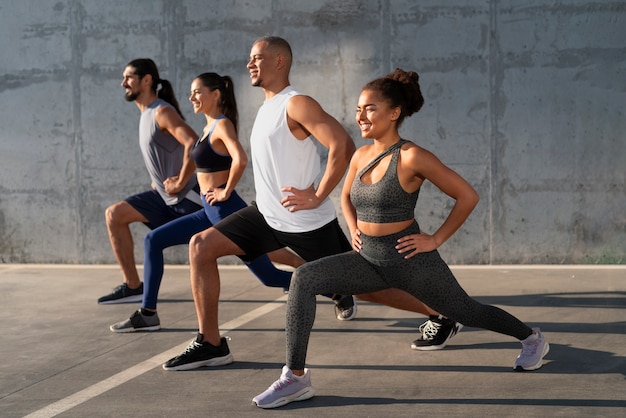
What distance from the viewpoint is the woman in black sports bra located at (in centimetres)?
666

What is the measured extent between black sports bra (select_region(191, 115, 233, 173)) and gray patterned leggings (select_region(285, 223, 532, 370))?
6.13 feet

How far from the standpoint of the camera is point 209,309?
5.80m

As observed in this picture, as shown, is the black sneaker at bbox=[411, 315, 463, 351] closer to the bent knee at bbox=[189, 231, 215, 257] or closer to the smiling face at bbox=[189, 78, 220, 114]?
the bent knee at bbox=[189, 231, 215, 257]

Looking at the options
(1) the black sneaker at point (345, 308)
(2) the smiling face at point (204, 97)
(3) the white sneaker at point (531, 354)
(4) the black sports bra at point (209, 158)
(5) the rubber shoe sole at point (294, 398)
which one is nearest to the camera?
(5) the rubber shoe sole at point (294, 398)

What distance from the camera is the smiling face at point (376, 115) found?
16.8 ft

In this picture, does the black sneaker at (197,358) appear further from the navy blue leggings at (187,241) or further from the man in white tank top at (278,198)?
the navy blue leggings at (187,241)

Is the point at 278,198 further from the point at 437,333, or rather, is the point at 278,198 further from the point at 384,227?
the point at 437,333

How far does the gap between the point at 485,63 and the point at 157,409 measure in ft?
19.6

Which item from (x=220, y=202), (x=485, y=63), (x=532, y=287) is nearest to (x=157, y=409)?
(x=220, y=202)

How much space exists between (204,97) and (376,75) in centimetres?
342

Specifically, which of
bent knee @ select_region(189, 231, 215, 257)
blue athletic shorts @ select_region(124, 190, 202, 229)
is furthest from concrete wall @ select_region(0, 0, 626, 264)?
bent knee @ select_region(189, 231, 215, 257)

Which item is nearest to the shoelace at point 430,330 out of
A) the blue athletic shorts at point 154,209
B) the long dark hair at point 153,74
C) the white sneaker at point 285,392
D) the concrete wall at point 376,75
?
the white sneaker at point 285,392

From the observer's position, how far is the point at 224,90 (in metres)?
7.00

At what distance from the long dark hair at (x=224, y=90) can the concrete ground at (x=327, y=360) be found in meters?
1.52
